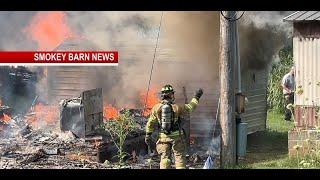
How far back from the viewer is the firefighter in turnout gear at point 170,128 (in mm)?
12375

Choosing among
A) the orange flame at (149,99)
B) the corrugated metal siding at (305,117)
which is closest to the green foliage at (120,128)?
the orange flame at (149,99)

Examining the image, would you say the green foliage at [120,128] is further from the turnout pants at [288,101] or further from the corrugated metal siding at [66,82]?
the turnout pants at [288,101]

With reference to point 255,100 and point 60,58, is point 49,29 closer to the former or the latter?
point 60,58

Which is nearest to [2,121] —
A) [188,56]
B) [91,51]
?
[91,51]

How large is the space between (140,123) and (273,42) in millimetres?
2517

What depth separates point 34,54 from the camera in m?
12.7

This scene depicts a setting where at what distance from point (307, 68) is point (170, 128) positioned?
2404 mm

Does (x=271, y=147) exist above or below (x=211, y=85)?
below

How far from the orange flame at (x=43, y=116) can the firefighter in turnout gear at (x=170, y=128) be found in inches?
63.2

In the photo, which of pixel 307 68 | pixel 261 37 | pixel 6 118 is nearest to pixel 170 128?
pixel 261 37

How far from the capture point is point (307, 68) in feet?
41.0

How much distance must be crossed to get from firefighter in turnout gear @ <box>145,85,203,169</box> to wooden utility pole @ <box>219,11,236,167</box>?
458 millimetres
